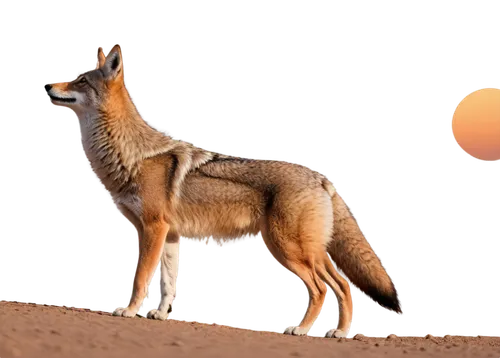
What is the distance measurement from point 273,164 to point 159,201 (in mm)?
1553

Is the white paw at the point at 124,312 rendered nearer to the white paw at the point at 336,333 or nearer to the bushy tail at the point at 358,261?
the white paw at the point at 336,333

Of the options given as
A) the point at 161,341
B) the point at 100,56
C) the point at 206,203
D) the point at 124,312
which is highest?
the point at 100,56

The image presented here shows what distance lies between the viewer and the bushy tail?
28.0 feet

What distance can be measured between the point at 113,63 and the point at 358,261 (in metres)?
4.05

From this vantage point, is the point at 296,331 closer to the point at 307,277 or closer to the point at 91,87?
the point at 307,277

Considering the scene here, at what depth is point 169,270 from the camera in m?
8.81

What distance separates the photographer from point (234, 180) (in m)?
8.69

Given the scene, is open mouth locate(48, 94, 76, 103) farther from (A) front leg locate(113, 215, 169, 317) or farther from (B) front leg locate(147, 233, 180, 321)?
(B) front leg locate(147, 233, 180, 321)

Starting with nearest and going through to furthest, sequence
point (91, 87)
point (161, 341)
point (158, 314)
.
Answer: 1. point (161, 341)
2. point (158, 314)
3. point (91, 87)

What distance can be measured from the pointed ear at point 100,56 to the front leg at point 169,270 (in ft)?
7.99

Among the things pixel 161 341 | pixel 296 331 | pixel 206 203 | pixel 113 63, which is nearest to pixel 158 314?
pixel 206 203

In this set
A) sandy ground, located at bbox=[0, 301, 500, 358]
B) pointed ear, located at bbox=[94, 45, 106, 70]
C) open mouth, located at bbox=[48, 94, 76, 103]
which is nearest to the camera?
sandy ground, located at bbox=[0, 301, 500, 358]

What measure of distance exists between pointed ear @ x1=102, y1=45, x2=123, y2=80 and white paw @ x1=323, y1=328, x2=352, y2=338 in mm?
4219

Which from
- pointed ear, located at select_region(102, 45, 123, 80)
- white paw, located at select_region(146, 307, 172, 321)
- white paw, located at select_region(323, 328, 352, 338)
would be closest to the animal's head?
pointed ear, located at select_region(102, 45, 123, 80)
